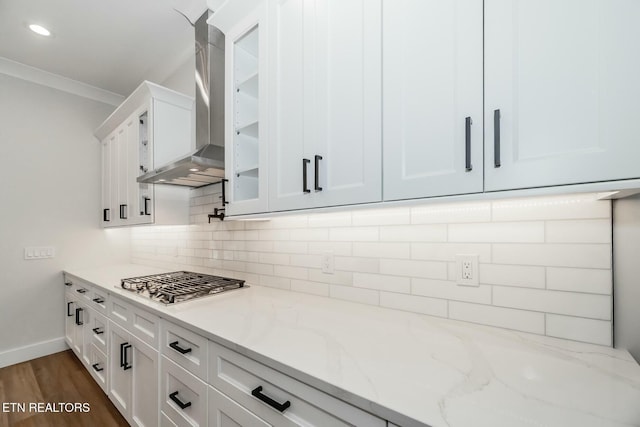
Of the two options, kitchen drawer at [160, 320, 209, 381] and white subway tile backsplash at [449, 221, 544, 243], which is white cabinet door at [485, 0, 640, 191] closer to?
white subway tile backsplash at [449, 221, 544, 243]

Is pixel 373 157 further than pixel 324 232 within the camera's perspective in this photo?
No

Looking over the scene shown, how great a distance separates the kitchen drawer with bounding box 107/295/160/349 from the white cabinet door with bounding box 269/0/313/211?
2.99 ft

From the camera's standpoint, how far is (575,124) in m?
0.69

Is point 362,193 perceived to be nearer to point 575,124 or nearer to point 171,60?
point 575,124

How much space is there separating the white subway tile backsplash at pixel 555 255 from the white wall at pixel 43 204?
3.97 metres

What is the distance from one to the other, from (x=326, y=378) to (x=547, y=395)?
521 millimetres

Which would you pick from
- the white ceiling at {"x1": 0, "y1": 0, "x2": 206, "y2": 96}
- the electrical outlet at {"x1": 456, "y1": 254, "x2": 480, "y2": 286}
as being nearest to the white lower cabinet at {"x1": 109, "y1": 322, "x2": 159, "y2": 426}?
the electrical outlet at {"x1": 456, "y1": 254, "x2": 480, "y2": 286}

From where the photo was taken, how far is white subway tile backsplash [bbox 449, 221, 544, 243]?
3.27 feet

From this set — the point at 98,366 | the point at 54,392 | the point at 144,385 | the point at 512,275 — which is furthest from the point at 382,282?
the point at 54,392

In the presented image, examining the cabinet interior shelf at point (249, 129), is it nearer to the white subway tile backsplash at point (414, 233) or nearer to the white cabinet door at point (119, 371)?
the white subway tile backsplash at point (414, 233)

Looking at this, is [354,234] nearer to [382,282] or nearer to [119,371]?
[382,282]

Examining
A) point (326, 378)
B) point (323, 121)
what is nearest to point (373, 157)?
point (323, 121)

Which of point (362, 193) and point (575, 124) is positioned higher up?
point (575, 124)

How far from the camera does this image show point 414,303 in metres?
1.26
